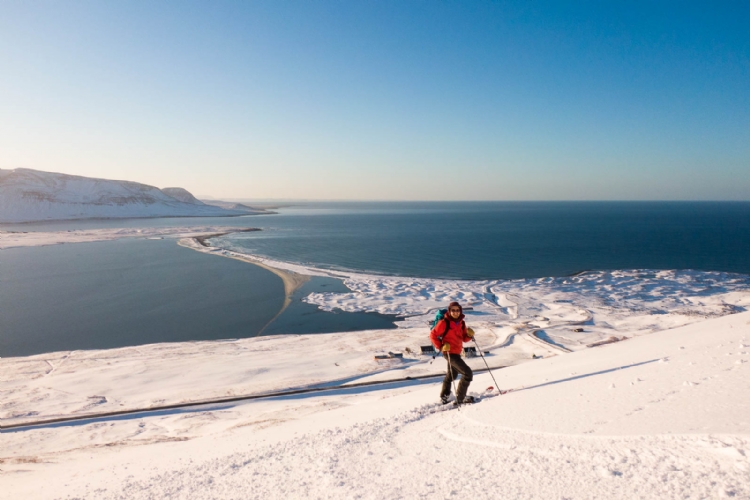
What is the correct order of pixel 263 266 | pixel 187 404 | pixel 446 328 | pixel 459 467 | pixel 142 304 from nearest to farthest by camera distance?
pixel 459 467
pixel 446 328
pixel 187 404
pixel 142 304
pixel 263 266

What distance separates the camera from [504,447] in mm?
4648

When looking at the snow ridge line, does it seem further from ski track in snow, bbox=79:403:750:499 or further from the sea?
the sea

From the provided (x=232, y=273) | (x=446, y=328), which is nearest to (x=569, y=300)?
(x=446, y=328)

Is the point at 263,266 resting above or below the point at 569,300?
above

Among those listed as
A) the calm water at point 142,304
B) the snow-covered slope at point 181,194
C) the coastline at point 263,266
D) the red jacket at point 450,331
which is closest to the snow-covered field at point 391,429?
the red jacket at point 450,331

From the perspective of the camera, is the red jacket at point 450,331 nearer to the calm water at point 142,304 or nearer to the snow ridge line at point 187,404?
the snow ridge line at point 187,404

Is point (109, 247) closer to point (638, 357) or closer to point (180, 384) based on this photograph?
point (180, 384)

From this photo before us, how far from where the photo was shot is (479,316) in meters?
24.2

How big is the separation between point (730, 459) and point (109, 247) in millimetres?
68474

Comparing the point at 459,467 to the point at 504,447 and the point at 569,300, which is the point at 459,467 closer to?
the point at 504,447

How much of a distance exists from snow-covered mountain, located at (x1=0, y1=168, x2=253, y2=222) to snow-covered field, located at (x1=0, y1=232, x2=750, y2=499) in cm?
12637

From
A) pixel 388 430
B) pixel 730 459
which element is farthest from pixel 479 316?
pixel 730 459

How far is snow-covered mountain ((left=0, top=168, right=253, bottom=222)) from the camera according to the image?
118 metres

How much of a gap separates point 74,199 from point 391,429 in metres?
161
